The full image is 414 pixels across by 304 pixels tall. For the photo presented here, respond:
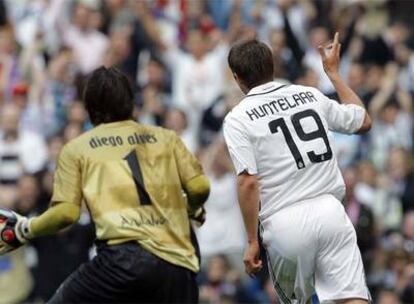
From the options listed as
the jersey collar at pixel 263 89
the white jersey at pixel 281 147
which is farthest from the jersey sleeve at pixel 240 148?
the jersey collar at pixel 263 89


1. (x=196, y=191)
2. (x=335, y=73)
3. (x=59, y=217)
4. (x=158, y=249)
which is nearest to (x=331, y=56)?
(x=335, y=73)

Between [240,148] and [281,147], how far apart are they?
271 millimetres

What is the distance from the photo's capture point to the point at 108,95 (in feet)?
33.7

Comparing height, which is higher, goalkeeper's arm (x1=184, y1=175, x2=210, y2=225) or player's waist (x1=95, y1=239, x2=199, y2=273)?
goalkeeper's arm (x1=184, y1=175, x2=210, y2=225)

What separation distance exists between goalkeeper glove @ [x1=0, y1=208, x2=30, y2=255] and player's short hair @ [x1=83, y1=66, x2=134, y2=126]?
0.84 meters

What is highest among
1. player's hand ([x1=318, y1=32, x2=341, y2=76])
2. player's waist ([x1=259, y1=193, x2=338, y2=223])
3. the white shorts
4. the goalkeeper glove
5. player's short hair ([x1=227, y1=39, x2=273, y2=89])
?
player's short hair ([x1=227, y1=39, x2=273, y2=89])

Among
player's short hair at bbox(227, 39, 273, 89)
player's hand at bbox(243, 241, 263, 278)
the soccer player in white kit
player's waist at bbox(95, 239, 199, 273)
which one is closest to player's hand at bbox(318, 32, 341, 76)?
the soccer player in white kit

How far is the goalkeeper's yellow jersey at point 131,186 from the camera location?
10.1 m

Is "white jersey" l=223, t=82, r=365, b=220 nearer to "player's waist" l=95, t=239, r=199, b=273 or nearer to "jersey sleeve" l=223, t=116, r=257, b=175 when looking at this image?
"jersey sleeve" l=223, t=116, r=257, b=175

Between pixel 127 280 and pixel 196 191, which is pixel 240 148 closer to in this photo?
pixel 196 191

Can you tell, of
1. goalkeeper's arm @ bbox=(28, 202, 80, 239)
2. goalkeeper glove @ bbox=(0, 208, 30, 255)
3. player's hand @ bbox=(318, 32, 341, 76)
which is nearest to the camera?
goalkeeper's arm @ bbox=(28, 202, 80, 239)

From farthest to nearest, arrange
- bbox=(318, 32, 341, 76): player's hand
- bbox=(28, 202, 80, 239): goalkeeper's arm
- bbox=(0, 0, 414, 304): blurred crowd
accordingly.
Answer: bbox=(0, 0, 414, 304): blurred crowd
bbox=(318, 32, 341, 76): player's hand
bbox=(28, 202, 80, 239): goalkeeper's arm

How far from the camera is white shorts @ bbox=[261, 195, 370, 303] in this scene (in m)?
10.0

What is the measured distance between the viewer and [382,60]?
1964 centimetres
